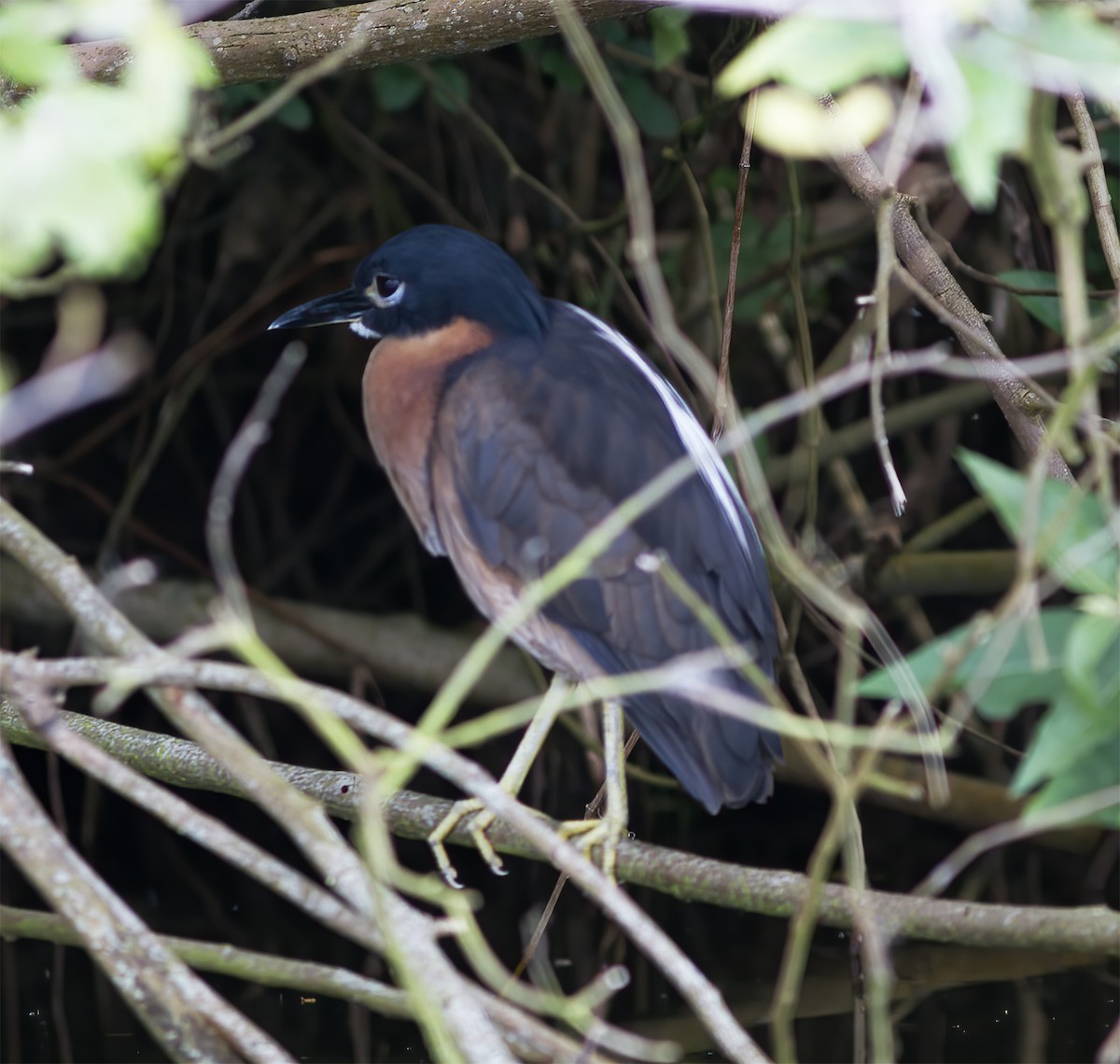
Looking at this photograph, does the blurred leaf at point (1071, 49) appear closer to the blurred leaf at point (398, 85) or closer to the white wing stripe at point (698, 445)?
the white wing stripe at point (698, 445)

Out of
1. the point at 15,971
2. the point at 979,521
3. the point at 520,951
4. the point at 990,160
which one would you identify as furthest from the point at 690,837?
the point at 990,160

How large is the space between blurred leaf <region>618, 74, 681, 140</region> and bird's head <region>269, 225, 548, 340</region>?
69 cm

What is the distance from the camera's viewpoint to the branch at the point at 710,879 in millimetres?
1448

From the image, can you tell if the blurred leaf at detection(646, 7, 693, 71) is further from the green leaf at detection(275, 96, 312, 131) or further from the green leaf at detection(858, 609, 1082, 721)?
the green leaf at detection(858, 609, 1082, 721)

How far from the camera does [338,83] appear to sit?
Answer: 11.1 feet

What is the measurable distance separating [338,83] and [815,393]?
2.58 m

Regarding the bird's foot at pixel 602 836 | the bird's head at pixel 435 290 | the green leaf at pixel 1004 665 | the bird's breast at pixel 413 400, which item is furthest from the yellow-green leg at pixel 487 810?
the green leaf at pixel 1004 665

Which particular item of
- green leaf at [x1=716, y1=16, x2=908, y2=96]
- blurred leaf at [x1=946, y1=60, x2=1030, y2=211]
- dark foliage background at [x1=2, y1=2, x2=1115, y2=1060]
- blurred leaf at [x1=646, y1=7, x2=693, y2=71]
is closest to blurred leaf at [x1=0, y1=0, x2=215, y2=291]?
green leaf at [x1=716, y1=16, x2=908, y2=96]

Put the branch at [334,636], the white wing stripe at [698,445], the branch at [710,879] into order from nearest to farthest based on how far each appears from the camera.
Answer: the branch at [710,879] → the white wing stripe at [698,445] → the branch at [334,636]

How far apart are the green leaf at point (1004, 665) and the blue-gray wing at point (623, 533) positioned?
832 millimetres

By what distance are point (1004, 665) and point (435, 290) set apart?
4.42ft

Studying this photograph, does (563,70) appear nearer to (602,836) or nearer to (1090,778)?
(602,836)

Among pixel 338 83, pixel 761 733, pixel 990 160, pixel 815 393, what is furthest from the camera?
pixel 338 83

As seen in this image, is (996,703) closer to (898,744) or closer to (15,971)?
(898,744)
